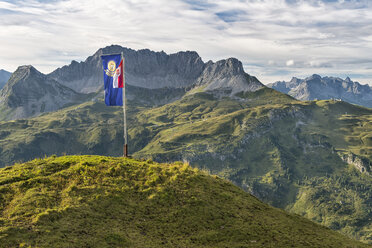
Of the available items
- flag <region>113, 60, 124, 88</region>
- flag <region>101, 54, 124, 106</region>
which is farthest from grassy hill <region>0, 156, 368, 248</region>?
flag <region>113, 60, 124, 88</region>

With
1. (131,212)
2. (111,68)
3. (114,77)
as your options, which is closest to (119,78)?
(114,77)

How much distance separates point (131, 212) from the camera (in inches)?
850

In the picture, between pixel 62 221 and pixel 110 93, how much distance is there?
20.0m

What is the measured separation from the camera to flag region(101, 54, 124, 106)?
115 feet

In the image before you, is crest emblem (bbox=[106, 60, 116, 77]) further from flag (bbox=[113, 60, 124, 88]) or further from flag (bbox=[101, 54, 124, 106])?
flag (bbox=[113, 60, 124, 88])

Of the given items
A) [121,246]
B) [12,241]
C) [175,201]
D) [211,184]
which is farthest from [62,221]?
[211,184]

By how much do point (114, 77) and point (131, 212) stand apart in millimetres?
19476

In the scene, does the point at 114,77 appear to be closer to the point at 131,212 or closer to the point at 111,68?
the point at 111,68

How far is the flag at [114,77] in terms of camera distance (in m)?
35.2

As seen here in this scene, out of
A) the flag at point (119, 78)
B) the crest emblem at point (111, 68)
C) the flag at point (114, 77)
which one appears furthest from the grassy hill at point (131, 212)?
the crest emblem at point (111, 68)

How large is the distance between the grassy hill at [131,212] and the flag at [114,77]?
1041 centimetres

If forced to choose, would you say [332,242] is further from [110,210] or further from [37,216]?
[37,216]

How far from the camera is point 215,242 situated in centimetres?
1948

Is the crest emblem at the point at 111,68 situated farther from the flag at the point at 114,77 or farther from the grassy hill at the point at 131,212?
the grassy hill at the point at 131,212
